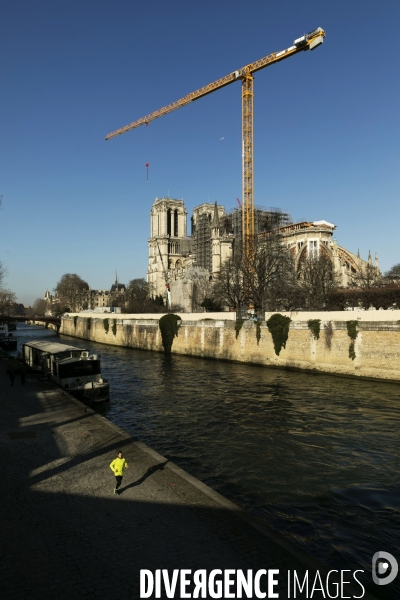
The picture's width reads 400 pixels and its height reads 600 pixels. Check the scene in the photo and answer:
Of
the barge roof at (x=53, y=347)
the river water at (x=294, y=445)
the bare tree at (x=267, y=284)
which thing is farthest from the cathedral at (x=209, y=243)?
the barge roof at (x=53, y=347)

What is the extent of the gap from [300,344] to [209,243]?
293 ft

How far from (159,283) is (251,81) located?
253 feet

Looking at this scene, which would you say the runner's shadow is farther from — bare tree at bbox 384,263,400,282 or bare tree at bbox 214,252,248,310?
bare tree at bbox 384,263,400,282

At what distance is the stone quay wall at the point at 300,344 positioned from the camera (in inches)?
1085

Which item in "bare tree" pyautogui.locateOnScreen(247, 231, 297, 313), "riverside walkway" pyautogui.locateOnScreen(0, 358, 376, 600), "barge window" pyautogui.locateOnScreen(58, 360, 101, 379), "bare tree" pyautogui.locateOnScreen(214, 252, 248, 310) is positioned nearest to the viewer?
"riverside walkway" pyautogui.locateOnScreen(0, 358, 376, 600)

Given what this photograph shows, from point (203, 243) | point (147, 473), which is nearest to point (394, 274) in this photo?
point (147, 473)

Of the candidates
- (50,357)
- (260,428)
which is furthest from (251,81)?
(260,428)

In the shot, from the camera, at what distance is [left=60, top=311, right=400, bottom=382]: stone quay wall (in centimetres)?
2755

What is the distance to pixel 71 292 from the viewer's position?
126938 millimetres

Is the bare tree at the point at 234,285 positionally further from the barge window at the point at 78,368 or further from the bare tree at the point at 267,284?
the barge window at the point at 78,368

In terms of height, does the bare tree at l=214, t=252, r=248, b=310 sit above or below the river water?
above

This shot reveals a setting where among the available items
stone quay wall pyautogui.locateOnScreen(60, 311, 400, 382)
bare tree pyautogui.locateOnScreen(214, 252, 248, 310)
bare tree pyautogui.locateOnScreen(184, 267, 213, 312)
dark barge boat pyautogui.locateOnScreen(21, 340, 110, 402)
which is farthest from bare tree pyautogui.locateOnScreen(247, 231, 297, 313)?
bare tree pyautogui.locateOnScreen(184, 267, 213, 312)

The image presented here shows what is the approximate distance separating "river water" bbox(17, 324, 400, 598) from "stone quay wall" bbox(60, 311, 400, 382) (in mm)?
1283

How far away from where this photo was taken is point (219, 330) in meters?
40.4
